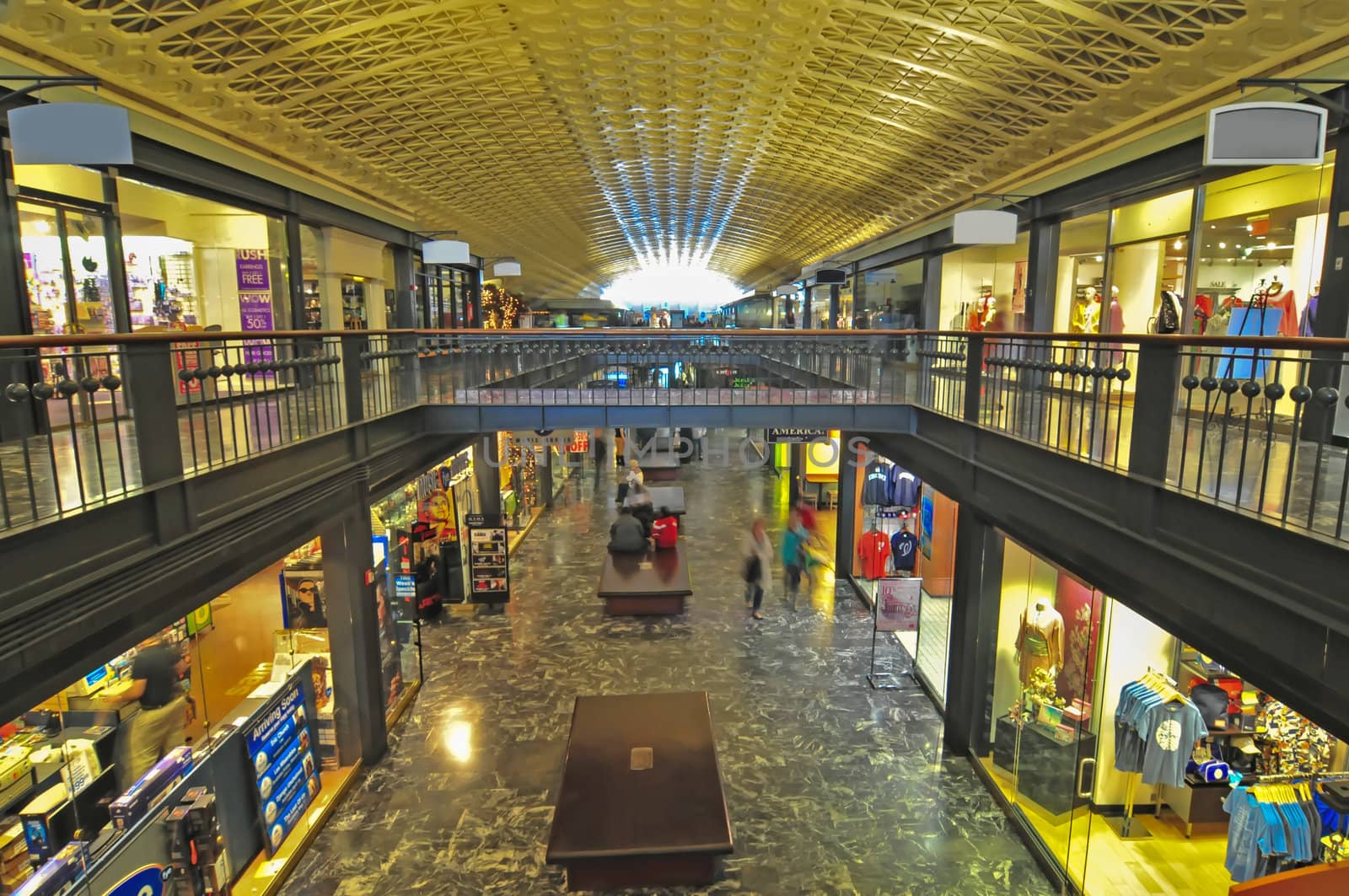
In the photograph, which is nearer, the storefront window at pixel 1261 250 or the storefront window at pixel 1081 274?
the storefront window at pixel 1261 250

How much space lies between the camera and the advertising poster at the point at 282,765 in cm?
659

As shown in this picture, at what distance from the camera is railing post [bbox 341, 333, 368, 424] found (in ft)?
24.6

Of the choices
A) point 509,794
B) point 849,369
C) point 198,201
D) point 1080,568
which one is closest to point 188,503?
point 509,794

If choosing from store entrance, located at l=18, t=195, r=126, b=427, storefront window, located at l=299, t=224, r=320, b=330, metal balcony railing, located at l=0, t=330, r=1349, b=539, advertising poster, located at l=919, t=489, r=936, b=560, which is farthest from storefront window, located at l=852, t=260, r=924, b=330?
store entrance, located at l=18, t=195, r=126, b=427

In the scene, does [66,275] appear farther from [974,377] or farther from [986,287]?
[986,287]

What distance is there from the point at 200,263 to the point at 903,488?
41.2 feet

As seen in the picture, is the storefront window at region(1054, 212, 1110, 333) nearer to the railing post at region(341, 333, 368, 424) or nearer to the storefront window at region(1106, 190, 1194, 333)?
the storefront window at region(1106, 190, 1194, 333)

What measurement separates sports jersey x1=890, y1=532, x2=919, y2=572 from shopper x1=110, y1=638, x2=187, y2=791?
10551 millimetres

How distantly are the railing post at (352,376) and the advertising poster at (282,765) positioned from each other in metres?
2.93

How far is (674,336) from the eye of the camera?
35.7 ft

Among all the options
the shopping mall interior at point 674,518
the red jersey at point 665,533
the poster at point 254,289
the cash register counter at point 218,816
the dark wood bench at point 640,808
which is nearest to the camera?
the shopping mall interior at point 674,518

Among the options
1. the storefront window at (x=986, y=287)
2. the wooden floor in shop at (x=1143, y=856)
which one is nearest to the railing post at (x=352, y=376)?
the wooden floor in shop at (x=1143, y=856)

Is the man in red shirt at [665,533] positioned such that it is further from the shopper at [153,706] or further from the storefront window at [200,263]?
the shopper at [153,706]

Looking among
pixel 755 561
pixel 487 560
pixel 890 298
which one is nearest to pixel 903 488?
pixel 755 561
